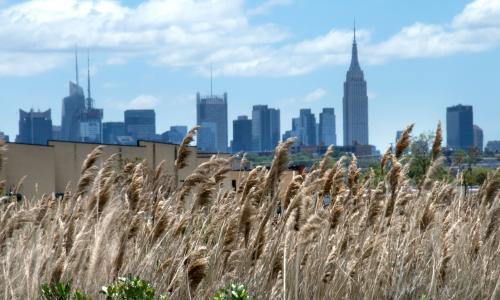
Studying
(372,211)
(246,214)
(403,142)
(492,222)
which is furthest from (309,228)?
(492,222)

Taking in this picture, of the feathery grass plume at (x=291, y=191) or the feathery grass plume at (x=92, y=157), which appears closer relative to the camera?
the feathery grass plume at (x=291, y=191)

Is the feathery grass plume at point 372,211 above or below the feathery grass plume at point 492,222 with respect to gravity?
above

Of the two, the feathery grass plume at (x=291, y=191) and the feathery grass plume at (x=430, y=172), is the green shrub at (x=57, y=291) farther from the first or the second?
the feathery grass plume at (x=430, y=172)

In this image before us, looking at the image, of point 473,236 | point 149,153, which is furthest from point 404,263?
point 149,153

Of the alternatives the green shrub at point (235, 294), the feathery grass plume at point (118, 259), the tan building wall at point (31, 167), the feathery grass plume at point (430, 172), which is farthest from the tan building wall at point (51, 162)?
the green shrub at point (235, 294)

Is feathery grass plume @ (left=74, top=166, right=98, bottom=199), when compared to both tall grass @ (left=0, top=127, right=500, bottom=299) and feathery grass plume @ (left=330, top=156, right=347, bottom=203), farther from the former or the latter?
feathery grass plume @ (left=330, top=156, right=347, bottom=203)

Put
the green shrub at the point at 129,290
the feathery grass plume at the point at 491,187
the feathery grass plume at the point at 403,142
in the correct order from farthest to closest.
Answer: the feathery grass plume at the point at 491,187 → the feathery grass plume at the point at 403,142 → the green shrub at the point at 129,290

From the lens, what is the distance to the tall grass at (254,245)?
22.2 feet

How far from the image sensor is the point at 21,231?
820 cm

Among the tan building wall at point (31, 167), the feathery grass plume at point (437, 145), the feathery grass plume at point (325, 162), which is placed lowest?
the tan building wall at point (31, 167)

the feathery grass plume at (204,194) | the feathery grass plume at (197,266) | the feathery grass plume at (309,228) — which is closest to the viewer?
the feathery grass plume at (197,266)

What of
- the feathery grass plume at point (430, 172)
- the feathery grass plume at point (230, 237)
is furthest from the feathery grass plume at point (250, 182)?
the feathery grass plume at point (430, 172)

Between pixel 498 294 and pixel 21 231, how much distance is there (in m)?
3.67

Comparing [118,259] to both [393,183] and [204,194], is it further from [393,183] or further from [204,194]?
[393,183]
